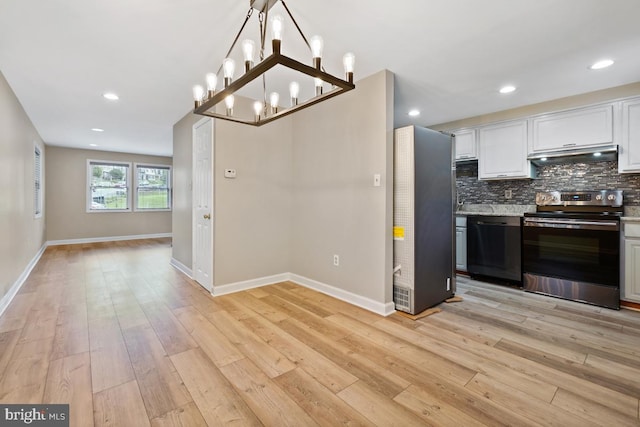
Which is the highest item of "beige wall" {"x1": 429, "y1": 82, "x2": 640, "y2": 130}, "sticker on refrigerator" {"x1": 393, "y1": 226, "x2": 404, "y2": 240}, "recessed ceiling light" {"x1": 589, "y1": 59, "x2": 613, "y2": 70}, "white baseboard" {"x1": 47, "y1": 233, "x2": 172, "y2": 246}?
"recessed ceiling light" {"x1": 589, "y1": 59, "x2": 613, "y2": 70}

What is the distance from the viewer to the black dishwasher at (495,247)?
12.0ft

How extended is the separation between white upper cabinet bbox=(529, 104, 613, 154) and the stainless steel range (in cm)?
61

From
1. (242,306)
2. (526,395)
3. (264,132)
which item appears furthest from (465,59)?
(242,306)

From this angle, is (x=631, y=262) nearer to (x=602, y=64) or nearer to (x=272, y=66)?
(x=602, y=64)

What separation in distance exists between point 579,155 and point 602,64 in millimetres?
1096

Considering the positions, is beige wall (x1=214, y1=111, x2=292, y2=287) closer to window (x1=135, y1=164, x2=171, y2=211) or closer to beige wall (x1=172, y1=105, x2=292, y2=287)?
beige wall (x1=172, y1=105, x2=292, y2=287)

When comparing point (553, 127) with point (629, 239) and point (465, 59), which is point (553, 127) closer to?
point (629, 239)

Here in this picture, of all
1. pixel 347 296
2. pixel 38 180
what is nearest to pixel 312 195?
pixel 347 296

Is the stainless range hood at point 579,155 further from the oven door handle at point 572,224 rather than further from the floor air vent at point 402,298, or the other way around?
the floor air vent at point 402,298

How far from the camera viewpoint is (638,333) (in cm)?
241

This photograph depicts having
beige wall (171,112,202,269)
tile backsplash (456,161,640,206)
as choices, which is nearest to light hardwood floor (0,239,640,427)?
beige wall (171,112,202,269)

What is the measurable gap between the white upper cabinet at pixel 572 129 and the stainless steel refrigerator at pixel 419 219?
1.49 meters

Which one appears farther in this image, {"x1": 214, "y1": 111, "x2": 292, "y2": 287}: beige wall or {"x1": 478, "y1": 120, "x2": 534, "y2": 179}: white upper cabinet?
{"x1": 478, "y1": 120, "x2": 534, "y2": 179}: white upper cabinet

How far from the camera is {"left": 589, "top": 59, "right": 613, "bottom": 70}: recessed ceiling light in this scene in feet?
8.58
